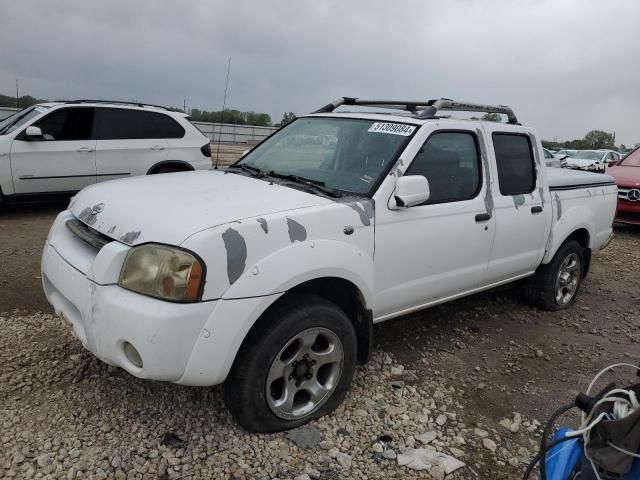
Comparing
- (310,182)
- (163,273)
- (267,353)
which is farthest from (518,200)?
(163,273)

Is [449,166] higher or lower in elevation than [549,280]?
higher

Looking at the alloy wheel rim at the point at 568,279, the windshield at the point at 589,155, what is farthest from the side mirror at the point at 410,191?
the windshield at the point at 589,155

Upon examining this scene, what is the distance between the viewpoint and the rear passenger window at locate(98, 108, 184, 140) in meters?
7.74

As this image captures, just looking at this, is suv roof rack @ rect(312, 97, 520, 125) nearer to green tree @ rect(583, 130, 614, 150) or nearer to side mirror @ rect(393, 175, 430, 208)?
side mirror @ rect(393, 175, 430, 208)

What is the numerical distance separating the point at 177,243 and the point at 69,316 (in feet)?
2.76

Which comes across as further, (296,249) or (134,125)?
(134,125)

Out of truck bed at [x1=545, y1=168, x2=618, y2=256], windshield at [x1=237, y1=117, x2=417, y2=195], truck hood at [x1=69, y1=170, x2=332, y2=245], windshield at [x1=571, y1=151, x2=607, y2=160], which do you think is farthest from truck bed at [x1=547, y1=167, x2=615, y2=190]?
windshield at [x1=571, y1=151, x2=607, y2=160]

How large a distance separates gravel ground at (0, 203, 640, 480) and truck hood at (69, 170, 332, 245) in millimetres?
1010

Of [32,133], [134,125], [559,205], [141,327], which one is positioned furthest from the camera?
[134,125]

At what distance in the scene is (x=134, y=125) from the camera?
7973 mm

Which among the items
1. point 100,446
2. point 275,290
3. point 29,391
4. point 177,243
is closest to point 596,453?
point 275,290

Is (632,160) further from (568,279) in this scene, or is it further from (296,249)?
(296,249)

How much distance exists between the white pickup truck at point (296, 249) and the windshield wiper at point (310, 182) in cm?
1

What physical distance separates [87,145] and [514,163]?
6080mm
